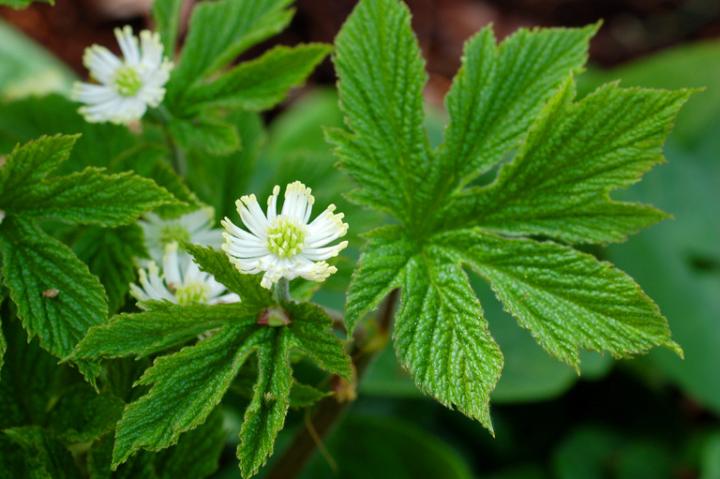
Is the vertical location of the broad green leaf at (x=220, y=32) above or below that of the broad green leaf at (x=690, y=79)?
below

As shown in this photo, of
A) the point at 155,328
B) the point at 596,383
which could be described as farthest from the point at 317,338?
the point at 596,383

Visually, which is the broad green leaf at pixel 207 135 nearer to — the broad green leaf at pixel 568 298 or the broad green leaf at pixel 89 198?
the broad green leaf at pixel 89 198

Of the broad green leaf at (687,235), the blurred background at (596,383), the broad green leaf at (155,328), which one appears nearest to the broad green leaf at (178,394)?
the broad green leaf at (155,328)

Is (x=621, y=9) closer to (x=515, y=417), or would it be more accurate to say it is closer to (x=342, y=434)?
(x=515, y=417)

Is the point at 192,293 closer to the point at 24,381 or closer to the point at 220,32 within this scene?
the point at 24,381

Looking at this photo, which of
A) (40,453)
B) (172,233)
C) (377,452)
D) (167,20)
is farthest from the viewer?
(377,452)
